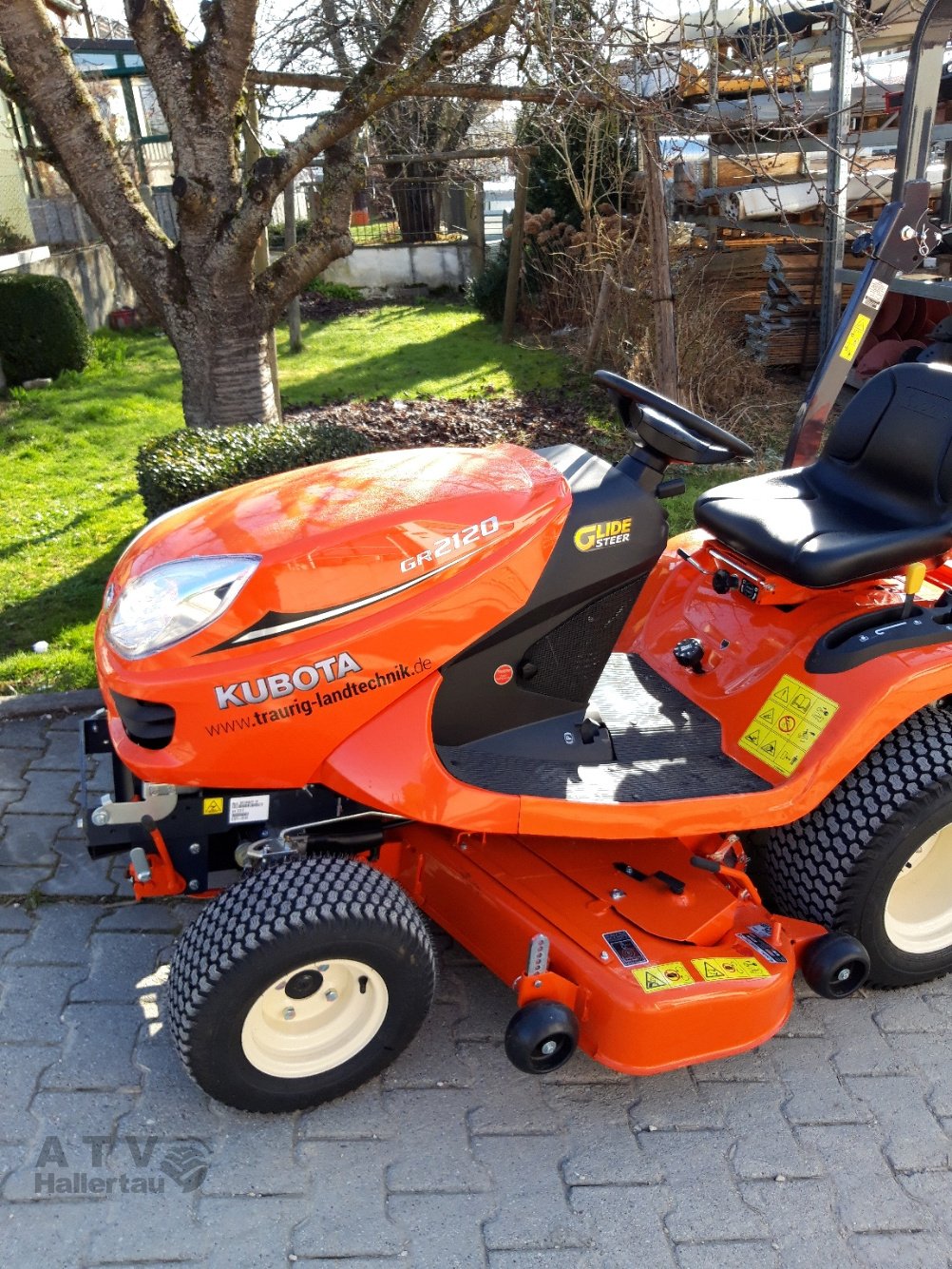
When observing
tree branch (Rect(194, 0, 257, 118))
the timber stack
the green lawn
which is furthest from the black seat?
the timber stack

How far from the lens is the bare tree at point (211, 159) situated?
181 inches

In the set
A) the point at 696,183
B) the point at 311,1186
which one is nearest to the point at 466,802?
the point at 311,1186

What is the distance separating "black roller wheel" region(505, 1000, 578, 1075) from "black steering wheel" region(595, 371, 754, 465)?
123 cm

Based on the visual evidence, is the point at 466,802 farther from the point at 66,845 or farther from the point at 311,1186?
the point at 66,845

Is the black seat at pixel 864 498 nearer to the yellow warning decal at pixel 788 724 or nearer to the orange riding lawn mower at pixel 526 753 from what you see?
the orange riding lawn mower at pixel 526 753

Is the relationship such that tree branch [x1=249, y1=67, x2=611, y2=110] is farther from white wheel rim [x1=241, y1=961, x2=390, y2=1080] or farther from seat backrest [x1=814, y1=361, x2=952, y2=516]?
white wheel rim [x1=241, y1=961, x2=390, y2=1080]

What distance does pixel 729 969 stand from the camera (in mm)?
2367

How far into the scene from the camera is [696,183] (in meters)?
9.67

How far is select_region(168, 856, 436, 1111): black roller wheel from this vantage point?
215 cm

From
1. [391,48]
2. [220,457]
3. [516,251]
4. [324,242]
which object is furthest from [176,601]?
[516,251]

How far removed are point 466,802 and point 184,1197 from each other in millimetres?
954

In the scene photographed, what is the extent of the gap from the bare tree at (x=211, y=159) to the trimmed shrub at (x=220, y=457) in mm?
495

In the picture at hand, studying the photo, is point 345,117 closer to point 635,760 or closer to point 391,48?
point 391,48

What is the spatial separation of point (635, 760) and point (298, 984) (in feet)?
3.02
